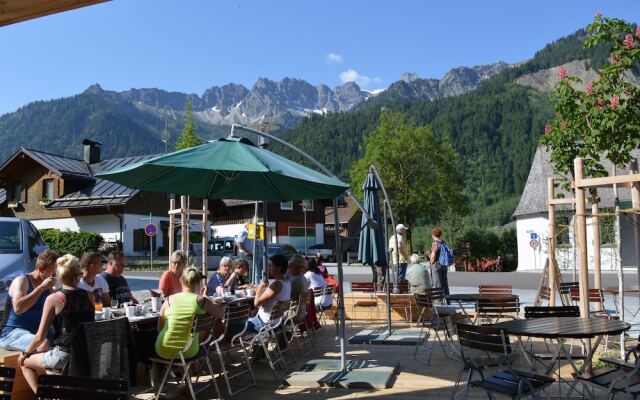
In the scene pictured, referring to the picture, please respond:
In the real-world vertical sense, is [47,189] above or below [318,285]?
above

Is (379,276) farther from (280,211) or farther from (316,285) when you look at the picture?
(280,211)

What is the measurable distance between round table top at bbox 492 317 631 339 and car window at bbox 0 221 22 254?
8292mm

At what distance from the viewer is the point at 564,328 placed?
4.96 m

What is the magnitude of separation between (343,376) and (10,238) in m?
6.86

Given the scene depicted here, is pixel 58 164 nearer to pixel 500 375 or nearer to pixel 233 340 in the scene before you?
pixel 233 340

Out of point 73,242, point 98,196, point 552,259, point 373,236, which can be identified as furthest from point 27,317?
point 98,196

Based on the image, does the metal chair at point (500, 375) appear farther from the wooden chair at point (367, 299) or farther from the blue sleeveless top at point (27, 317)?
the wooden chair at point (367, 299)

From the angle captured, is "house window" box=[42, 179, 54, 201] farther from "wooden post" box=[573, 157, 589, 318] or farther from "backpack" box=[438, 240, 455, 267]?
"wooden post" box=[573, 157, 589, 318]

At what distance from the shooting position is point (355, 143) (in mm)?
109312

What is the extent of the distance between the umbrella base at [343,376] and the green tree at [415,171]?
1389 inches

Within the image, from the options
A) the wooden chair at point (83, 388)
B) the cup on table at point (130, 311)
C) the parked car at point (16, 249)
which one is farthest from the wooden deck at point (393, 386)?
the parked car at point (16, 249)

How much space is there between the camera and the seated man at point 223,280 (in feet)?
28.7

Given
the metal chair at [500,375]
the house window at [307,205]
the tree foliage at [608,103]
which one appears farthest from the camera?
the house window at [307,205]

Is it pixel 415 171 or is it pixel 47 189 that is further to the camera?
pixel 415 171
